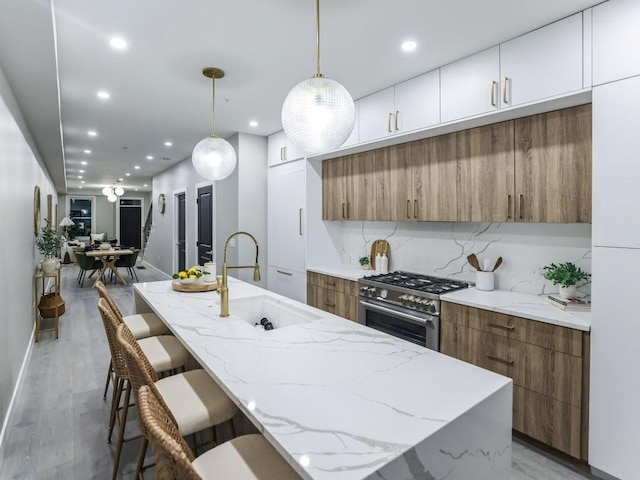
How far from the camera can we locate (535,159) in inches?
94.0

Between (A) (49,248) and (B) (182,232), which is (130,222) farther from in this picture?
(A) (49,248)

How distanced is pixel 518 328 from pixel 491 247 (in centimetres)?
89

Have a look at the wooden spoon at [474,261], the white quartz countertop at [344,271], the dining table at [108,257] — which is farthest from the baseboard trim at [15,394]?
the dining table at [108,257]

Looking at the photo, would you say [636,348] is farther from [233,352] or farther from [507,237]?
[233,352]

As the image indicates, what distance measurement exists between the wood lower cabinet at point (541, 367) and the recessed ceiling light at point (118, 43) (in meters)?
2.99

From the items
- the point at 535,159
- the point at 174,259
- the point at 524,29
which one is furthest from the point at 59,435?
the point at 174,259

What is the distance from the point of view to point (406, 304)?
9.48 feet

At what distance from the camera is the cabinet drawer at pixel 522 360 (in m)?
2.05

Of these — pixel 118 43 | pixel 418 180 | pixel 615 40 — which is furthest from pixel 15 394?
pixel 615 40

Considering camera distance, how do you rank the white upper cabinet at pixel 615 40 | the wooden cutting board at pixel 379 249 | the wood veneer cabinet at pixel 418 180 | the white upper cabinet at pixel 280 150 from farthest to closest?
the white upper cabinet at pixel 280 150 < the wooden cutting board at pixel 379 249 < the wood veneer cabinet at pixel 418 180 < the white upper cabinet at pixel 615 40

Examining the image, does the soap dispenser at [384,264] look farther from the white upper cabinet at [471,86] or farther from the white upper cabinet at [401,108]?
the white upper cabinet at [471,86]

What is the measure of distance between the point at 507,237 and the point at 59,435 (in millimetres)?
3493

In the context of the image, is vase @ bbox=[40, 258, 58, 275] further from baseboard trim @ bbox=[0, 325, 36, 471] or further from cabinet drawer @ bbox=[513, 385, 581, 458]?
cabinet drawer @ bbox=[513, 385, 581, 458]

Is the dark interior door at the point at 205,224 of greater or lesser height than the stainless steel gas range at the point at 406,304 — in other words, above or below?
above
